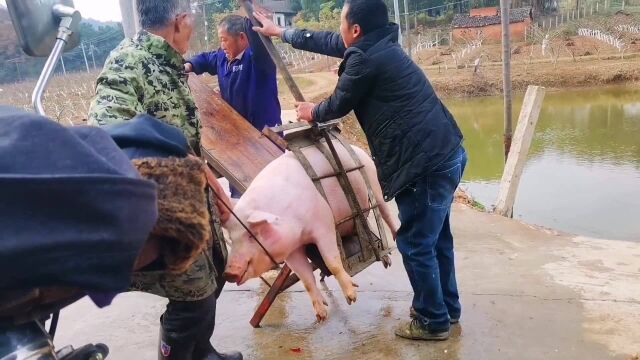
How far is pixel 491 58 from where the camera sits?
3195 centimetres

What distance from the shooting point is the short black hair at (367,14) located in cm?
302

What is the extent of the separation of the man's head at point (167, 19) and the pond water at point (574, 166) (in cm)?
717

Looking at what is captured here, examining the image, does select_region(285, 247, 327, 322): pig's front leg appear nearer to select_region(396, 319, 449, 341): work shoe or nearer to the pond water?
select_region(396, 319, 449, 341): work shoe

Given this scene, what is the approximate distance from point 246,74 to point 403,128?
164cm

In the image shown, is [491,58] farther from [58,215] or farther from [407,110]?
[58,215]

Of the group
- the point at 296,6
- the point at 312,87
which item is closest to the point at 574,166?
the point at 312,87

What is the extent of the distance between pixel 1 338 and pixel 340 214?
2.29 meters

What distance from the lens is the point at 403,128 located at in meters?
3.03

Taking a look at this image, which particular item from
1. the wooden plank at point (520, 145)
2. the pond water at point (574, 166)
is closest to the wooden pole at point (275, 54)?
the wooden plank at point (520, 145)

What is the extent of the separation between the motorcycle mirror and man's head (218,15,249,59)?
1851 mm

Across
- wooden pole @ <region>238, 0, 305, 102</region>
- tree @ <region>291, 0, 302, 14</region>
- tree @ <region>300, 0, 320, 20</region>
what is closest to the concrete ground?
wooden pole @ <region>238, 0, 305, 102</region>

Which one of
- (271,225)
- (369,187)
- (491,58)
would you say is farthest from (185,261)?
(491,58)

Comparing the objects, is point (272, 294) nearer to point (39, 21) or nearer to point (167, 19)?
point (167, 19)

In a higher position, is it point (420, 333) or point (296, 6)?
point (420, 333)
